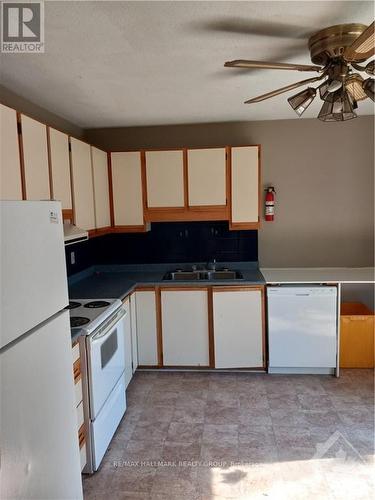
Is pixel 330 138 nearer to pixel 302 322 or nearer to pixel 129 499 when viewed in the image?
pixel 302 322

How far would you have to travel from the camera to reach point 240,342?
3379 mm

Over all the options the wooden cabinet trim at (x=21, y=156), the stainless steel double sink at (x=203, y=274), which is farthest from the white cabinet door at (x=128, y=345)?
the wooden cabinet trim at (x=21, y=156)

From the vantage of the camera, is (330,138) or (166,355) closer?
(166,355)

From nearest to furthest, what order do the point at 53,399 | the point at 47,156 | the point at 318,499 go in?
1. the point at 53,399
2. the point at 318,499
3. the point at 47,156

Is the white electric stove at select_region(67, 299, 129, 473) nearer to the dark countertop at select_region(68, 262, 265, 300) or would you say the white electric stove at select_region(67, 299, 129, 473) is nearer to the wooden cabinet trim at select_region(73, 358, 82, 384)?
the wooden cabinet trim at select_region(73, 358, 82, 384)

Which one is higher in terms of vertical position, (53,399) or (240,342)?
(53,399)

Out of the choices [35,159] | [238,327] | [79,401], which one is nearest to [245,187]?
[238,327]

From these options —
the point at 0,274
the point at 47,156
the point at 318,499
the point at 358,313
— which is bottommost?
the point at 318,499

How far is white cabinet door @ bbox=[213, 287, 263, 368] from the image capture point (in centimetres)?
333

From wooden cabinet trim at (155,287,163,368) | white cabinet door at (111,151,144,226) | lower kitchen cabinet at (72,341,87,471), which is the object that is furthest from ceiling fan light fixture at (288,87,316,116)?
wooden cabinet trim at (155,287,163,368)

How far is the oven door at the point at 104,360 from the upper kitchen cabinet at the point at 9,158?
3.04 feet

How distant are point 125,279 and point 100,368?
137cm

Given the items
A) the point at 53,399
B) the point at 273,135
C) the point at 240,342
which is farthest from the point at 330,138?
the point at 53,399

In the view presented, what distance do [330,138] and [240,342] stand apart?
221 centimetres
